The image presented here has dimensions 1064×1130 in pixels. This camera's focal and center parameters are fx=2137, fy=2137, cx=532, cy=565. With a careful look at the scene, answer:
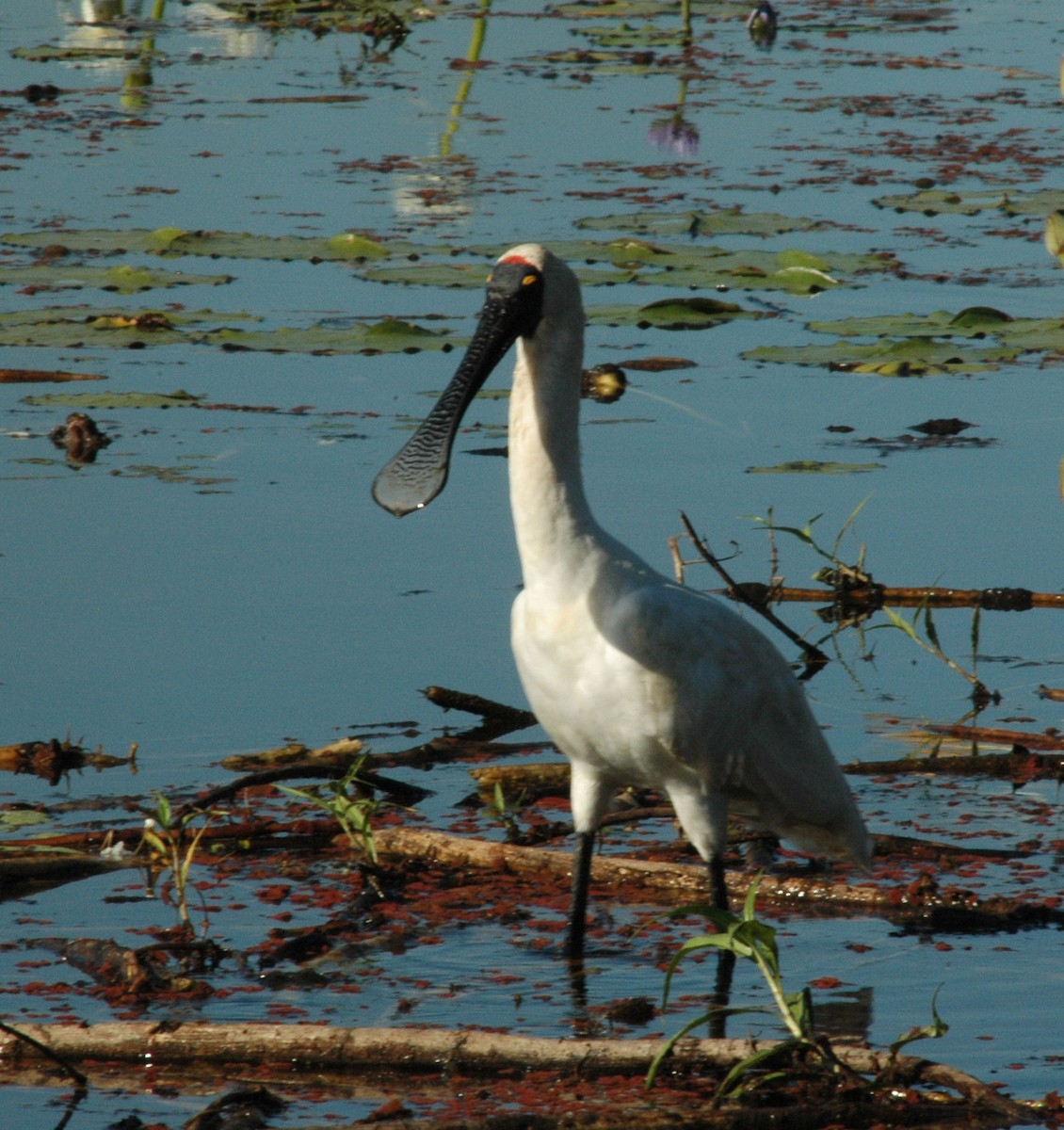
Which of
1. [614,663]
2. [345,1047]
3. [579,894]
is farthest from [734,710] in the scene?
[345,1047]

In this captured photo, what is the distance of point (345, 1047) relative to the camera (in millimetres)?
3754

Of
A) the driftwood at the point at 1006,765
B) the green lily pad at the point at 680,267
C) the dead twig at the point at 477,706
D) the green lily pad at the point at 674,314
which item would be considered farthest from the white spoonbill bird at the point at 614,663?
the green lily pad at the point at 680,267

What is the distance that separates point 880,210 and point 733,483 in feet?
17.8

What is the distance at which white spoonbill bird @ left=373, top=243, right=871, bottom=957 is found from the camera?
4266 millimetres

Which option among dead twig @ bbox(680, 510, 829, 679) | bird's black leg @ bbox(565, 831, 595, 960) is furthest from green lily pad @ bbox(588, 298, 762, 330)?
bird's black leg @ bbox(565, 831, 595, 960)

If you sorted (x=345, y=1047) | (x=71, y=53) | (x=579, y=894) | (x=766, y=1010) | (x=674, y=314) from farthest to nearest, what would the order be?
(x=71, y=53)
(x=674, y=314)
(x=579, y=894)
(x=345, y=1047)
(x=766, y=1010)

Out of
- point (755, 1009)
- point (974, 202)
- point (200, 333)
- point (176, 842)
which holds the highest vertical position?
point (974, 202)

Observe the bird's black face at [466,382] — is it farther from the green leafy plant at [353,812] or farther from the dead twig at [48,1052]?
the dead twig at [48,1052]

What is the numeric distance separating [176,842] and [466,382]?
1.18 metres

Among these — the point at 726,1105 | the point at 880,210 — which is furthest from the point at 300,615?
the point at 880,210

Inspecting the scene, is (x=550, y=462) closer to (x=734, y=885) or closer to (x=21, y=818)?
(x=734, y=885)

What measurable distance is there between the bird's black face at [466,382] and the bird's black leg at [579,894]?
2.67ft

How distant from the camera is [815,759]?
15.1 feet

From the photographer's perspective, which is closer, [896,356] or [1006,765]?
[1006,765]
